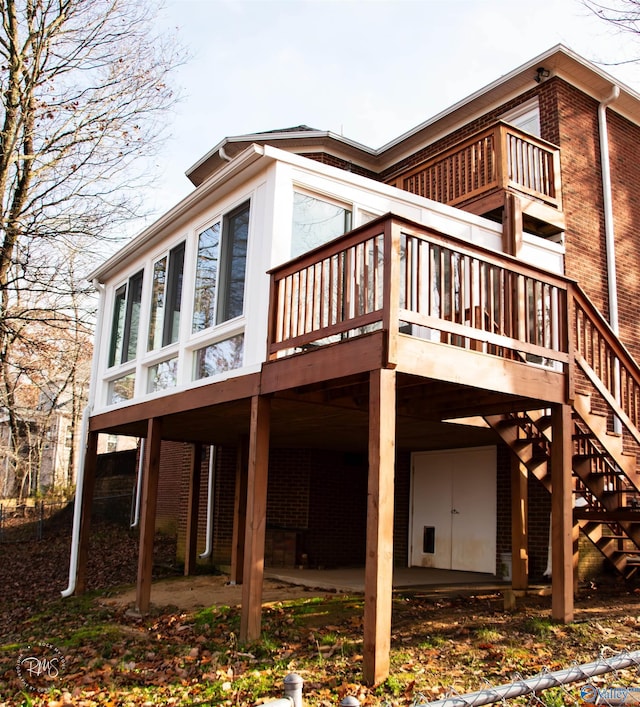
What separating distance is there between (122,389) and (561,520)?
7.50m

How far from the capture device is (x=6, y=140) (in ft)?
47.1

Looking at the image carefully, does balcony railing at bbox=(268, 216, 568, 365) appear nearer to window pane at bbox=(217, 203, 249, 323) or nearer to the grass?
window pane at bbox=(217, 203, 249, 323)

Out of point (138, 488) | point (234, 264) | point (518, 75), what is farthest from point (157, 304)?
point (138, 488)

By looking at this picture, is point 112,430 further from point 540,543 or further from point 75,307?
point 540,543

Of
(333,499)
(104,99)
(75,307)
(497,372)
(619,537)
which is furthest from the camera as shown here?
(75,307)

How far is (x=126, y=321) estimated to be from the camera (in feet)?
40.9

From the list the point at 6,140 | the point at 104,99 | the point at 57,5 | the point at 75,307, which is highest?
the point at 57,5

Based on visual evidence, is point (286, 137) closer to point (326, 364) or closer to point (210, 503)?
point (210, 503)

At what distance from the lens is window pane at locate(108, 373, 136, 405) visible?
1195 centimetres

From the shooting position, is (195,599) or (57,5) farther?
(57,5)

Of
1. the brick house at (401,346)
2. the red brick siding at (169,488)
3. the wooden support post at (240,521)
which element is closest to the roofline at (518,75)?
the brick house at (401,346)

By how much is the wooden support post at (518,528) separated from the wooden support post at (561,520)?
1.48m

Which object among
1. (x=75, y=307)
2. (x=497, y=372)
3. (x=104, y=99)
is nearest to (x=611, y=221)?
(x=497, y=372)

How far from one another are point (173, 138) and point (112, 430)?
681cm
